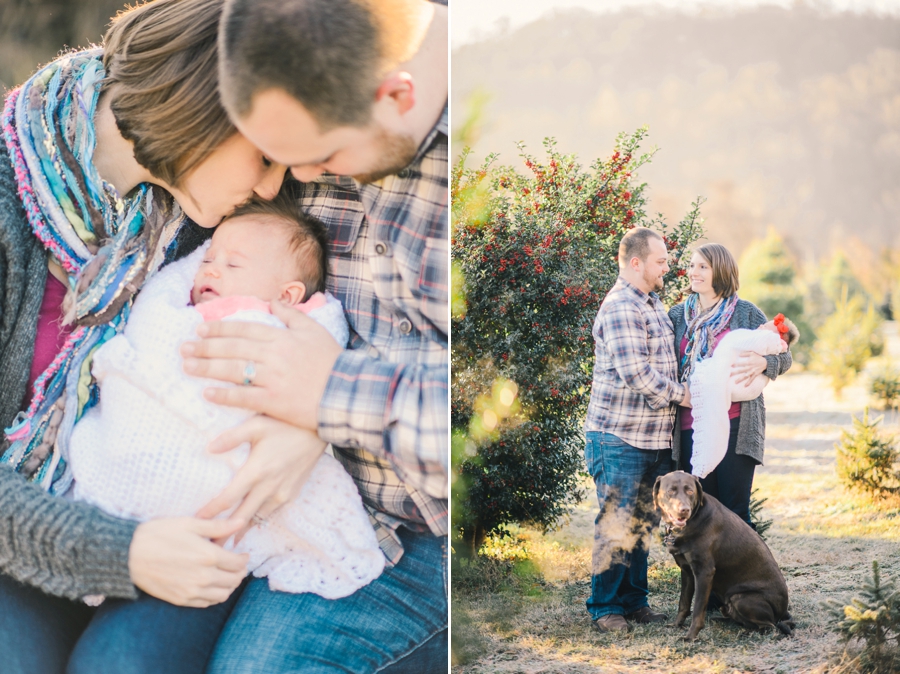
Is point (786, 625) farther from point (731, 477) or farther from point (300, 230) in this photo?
point (300, 230)

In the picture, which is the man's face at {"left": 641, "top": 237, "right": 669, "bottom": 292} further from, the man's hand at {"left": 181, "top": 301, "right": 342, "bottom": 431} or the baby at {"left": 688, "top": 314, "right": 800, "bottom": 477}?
the man's hand at {"left": 181, "top": 301, "right": 342, "bottom": 431}

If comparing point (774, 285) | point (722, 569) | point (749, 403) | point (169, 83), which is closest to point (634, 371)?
point (749, 403)

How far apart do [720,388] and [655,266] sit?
14.5 inches

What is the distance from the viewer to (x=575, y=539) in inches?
81.7

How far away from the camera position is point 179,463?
1789 millimetres

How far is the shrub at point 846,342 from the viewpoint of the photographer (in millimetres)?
2086

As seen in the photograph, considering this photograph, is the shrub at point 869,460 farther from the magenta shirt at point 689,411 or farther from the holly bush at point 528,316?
the holly bush at point 528,316

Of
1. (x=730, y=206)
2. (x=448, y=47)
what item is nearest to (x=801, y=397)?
(x=730, y=206)

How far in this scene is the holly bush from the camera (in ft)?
6.77

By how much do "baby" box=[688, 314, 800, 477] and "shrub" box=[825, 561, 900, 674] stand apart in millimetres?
545

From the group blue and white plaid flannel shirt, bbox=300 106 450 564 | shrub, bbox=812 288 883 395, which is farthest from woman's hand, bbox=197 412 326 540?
shrub, bbox=812 288 883 395

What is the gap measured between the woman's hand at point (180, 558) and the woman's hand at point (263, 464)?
0.15 ft

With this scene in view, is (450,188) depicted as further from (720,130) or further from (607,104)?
(720,130)

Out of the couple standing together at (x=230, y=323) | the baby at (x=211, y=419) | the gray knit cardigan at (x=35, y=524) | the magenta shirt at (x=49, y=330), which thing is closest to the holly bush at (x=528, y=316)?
the couple standing together at (x=230, y=323)
